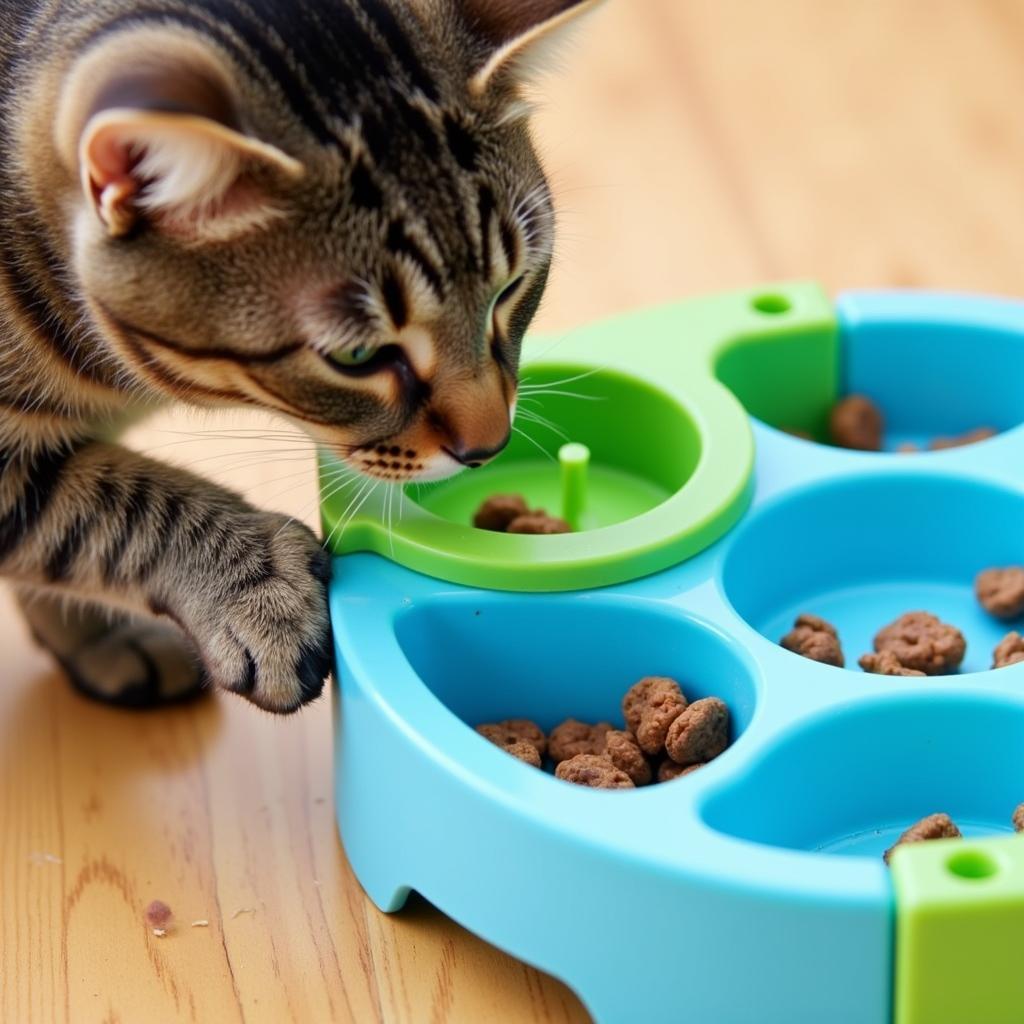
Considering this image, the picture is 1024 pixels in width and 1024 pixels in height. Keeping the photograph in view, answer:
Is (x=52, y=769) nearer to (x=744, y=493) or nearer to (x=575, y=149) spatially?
(x=744, y=493)

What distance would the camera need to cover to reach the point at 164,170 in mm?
1069

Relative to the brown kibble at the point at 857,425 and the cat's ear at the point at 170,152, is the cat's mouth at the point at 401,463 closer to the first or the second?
the cat's ear at the point at 170,152

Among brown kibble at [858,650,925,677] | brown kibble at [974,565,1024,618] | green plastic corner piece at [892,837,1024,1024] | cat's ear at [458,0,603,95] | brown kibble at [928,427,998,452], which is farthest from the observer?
brown kibble at [928,427,998,452]

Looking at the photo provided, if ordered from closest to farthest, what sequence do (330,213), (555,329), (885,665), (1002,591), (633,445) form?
(330,213) < (885,665) < (1002,591) < (633,445) < (555,329)

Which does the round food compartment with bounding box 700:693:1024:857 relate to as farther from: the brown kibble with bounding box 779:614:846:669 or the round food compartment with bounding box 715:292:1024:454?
the round food compartment with bounding box 715:292:1024:454

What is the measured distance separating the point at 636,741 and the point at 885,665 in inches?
8.4

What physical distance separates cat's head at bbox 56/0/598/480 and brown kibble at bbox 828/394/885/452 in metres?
A: 0.49

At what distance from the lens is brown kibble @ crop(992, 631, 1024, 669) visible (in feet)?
4.31

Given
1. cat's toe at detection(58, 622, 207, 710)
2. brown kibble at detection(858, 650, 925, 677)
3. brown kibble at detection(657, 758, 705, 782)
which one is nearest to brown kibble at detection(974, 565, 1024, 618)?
brown kibble at detection(858, 650, 925, 677)

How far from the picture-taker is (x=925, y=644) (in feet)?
4.44

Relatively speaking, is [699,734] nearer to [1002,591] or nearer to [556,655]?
[556,655]

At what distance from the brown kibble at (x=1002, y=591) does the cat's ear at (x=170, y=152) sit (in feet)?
2.35

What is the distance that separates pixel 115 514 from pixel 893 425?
0.78 meters

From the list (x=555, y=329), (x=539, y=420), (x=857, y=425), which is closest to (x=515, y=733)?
(x=539, y=420)
